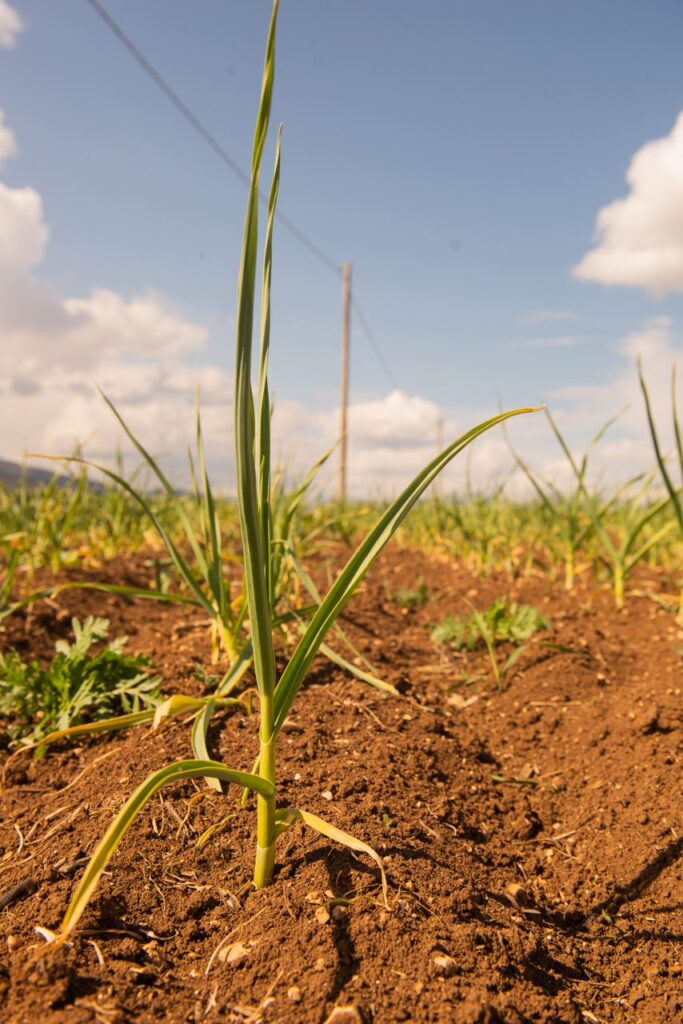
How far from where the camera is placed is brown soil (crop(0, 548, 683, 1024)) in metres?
1.09

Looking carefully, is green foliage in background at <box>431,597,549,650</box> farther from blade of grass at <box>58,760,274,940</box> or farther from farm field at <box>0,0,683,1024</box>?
blade of grass at <box>58,760,274,940</box>

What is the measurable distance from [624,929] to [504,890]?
259 millimetres

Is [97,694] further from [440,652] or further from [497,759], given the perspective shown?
[440,652]

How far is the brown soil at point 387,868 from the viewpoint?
1.09 metres

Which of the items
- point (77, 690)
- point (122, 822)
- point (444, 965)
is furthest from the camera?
point (77, 690)

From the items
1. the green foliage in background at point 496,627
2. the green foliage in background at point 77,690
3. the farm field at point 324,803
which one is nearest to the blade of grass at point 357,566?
the farm field at point 324,803

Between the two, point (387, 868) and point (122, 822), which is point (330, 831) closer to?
point (387, 868)

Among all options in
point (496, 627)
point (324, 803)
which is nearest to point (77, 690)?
point (324, 803)

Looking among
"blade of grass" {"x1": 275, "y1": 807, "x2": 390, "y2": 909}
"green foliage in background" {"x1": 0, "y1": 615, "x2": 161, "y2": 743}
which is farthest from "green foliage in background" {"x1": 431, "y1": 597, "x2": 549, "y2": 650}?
"blade of grass" {"x1": 275, "y1": 807, "x2": 390, "y2": 909}

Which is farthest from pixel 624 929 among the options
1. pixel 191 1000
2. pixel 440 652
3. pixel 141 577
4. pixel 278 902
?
pixel 141 577

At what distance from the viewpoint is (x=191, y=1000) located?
3.55 feet

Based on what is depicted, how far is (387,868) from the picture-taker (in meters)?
1.34

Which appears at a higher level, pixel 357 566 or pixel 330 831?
pixel 357 566

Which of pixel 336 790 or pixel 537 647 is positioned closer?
pixel 336 790
